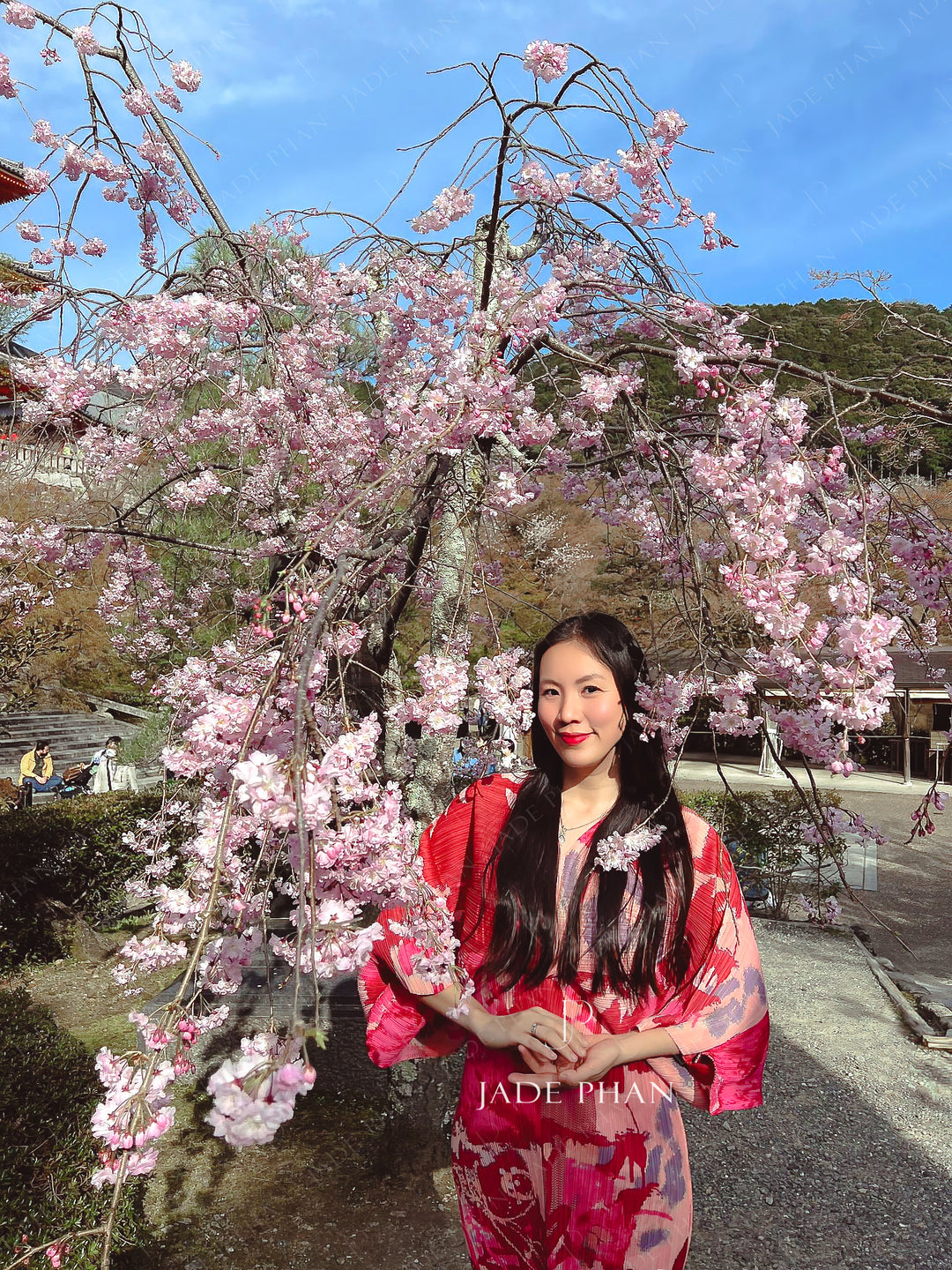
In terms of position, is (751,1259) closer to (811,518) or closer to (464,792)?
(464,792)

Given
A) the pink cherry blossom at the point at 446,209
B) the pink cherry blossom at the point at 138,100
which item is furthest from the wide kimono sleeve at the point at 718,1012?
the pink cherry blossom at the point at 138,100

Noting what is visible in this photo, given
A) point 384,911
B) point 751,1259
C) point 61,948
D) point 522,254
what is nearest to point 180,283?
point 522,254

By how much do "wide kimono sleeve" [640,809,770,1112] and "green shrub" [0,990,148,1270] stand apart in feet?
3.45

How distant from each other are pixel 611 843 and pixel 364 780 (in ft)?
1.43

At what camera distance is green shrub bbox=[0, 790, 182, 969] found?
541cm

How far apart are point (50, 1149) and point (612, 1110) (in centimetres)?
157

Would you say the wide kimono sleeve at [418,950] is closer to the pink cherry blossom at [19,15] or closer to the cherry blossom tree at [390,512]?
the cherry blossom tree at [390,512]

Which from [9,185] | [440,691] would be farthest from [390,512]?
[9,185]

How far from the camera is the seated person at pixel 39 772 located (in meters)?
8.97

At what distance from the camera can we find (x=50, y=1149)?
81.8 inches

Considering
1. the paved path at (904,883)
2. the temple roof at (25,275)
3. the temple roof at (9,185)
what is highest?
the temple roof at (9,185)

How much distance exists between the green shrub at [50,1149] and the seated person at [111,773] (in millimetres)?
6829

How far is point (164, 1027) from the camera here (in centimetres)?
98

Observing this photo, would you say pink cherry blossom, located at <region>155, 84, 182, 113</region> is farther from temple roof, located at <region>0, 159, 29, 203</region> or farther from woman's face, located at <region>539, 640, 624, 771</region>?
temple roof, located at <region>0, 159, 29, 203</region>
